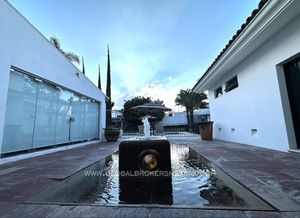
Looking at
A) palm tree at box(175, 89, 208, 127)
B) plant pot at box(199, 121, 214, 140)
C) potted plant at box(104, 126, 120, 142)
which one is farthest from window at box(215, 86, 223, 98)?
palm tree at box(175, 89, 208, 127)

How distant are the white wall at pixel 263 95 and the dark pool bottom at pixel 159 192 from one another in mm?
2939

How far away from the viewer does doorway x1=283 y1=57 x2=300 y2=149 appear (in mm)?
3873

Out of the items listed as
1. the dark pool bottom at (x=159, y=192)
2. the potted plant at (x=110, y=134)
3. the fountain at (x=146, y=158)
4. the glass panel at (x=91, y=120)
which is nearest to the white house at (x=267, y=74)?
the dark pool bottom at (x=159, y=192)

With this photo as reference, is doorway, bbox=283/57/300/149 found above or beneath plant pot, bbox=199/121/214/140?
above

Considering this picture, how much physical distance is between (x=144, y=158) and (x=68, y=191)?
1.15m

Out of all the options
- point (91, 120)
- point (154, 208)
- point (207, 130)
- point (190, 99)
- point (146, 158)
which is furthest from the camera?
point (190, 99)

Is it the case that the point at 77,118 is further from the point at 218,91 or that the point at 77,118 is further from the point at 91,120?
the point at 218,91

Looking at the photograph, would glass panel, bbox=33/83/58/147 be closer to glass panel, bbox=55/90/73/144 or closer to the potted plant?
glass panel, bbox=55/90/73/144

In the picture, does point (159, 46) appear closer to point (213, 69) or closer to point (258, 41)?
point (213, 69)

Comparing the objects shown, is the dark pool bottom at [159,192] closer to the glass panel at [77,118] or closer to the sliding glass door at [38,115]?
the sliding glass door at [38,115]

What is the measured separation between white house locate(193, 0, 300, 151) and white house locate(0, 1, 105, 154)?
5675mm

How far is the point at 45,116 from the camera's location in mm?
5070

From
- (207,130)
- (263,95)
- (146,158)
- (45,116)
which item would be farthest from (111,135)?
(263,95)

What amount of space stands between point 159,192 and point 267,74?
15.0 feet
